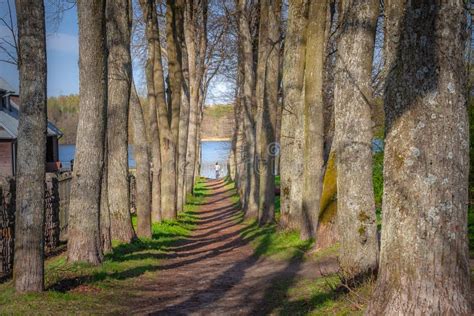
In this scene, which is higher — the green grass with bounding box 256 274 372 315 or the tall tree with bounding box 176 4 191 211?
the tall tree with bounding box 176 4 191 211

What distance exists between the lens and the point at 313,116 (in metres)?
13.2

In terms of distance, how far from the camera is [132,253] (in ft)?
41.0

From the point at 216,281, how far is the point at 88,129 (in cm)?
360

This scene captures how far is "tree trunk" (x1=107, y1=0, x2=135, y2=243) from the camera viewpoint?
12.6 metres

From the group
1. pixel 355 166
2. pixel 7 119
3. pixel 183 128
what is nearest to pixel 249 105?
pixel 183 128

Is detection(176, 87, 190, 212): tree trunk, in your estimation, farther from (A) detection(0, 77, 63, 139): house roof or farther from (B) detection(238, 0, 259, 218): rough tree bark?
(A) detection(0, 77, 63, 139): house roof

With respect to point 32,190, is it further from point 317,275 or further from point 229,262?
point 229,262

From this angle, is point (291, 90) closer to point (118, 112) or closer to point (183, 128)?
point (118, 112)

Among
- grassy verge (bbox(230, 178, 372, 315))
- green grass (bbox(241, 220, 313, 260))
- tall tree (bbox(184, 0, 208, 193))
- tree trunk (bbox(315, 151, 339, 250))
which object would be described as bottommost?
Result: green grass (bbox(241, 220, 313, 260))

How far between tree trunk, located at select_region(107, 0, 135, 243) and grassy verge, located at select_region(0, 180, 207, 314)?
0.80 meters

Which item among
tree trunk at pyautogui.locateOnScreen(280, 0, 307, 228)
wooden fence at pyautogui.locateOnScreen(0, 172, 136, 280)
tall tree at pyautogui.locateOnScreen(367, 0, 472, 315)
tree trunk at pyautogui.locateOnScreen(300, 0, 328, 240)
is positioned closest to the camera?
tall tree at pyautogui.locateOnScreen(367, 0, 472, 315)

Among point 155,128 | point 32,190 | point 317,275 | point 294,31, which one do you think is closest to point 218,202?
point 155,128

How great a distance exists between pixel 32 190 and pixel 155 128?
11.9 meters

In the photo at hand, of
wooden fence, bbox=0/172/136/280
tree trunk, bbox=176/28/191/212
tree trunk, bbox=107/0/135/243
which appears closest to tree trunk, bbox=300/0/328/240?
tree trunk, bbox=107/0/135/243
